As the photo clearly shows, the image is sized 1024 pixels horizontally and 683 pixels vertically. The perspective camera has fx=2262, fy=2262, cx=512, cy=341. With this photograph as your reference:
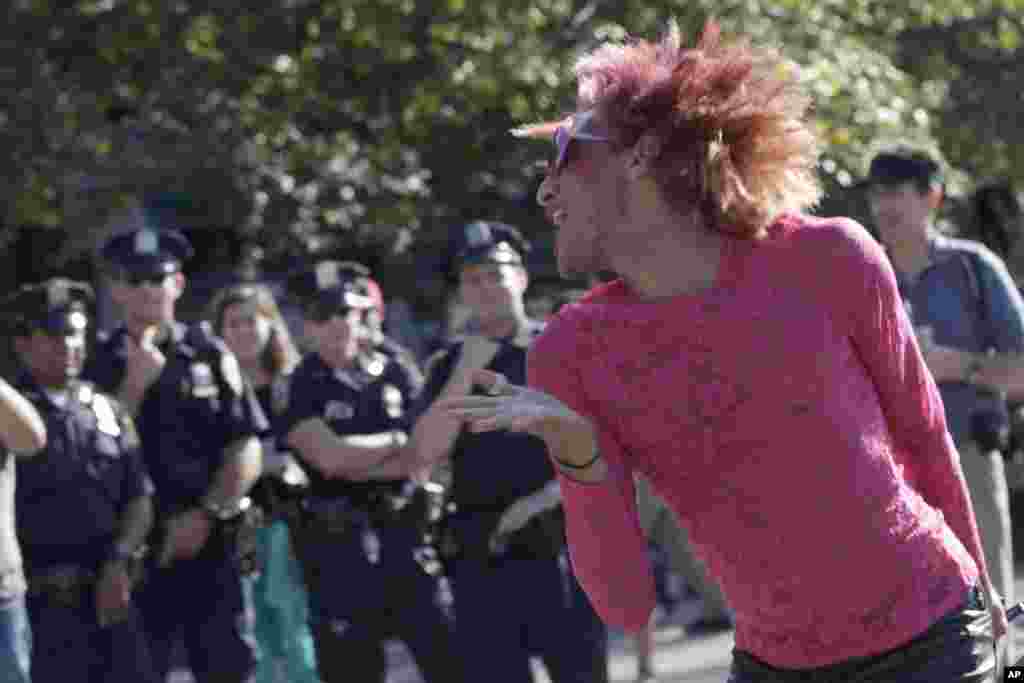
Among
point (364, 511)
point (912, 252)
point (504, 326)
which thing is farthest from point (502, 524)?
point (912, 252)

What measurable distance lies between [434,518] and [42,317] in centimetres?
160

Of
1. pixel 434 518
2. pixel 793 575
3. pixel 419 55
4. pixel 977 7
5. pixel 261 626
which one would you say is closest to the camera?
pixel 793 575

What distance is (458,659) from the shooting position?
314 inches

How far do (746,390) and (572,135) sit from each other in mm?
499

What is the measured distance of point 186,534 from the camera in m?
8.38

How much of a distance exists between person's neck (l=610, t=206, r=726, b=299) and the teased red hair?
3 centimetres

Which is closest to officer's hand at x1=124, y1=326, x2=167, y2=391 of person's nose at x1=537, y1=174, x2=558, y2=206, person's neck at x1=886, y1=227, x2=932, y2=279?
person's neck at x1=886, y1=227, x2=932, y2=279

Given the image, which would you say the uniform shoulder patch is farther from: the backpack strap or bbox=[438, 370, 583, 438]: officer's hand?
bbox=[438, 370, 583, 438]: officer's hand

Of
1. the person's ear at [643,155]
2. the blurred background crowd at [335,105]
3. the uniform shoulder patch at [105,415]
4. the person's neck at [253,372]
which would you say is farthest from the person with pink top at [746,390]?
the blurred background crowd at [335,105]

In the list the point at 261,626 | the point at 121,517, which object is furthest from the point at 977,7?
the point at 121,517

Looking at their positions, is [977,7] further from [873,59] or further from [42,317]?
[42,317]

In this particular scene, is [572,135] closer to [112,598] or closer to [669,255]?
[669,255]

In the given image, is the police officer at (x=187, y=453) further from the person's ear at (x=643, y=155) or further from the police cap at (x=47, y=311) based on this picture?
the person's ear at (x=643, y=155)

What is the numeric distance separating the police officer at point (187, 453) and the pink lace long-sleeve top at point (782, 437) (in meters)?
4.92
